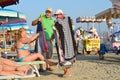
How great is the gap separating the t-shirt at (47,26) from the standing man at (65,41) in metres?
0.66

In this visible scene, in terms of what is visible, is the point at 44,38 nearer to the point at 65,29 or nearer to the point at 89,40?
the point at 65,29

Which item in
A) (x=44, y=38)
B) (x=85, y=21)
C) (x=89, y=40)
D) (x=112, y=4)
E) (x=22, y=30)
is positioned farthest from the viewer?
(x=85, y=21)

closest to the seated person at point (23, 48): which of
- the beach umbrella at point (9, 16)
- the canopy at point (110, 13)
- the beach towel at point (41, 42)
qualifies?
the beach towel at point (41, 42)

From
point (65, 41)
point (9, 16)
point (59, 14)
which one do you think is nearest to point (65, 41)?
point (65, 41)

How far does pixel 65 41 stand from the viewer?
25.5 ft

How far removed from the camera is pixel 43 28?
8484 millimetres

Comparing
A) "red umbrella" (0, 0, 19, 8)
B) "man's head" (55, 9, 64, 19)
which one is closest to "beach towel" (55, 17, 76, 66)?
"man's head" (55, 9, 64, 19)

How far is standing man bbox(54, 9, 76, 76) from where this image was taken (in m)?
7.78

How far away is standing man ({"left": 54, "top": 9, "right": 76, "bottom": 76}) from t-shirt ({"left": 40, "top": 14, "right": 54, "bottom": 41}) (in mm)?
655

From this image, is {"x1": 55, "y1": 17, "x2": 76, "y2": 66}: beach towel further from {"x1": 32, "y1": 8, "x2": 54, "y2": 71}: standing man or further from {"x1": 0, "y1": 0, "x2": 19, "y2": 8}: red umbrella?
{"x1": 0, "y1": 0, "x2": 19, "y2": 8}: red umbrella

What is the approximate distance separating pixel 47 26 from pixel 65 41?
952 mm

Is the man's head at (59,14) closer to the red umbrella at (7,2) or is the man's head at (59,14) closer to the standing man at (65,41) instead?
the standing man at (65,41)

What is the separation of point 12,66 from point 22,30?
54.7 inches

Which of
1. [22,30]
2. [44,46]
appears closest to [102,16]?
[44,46]
